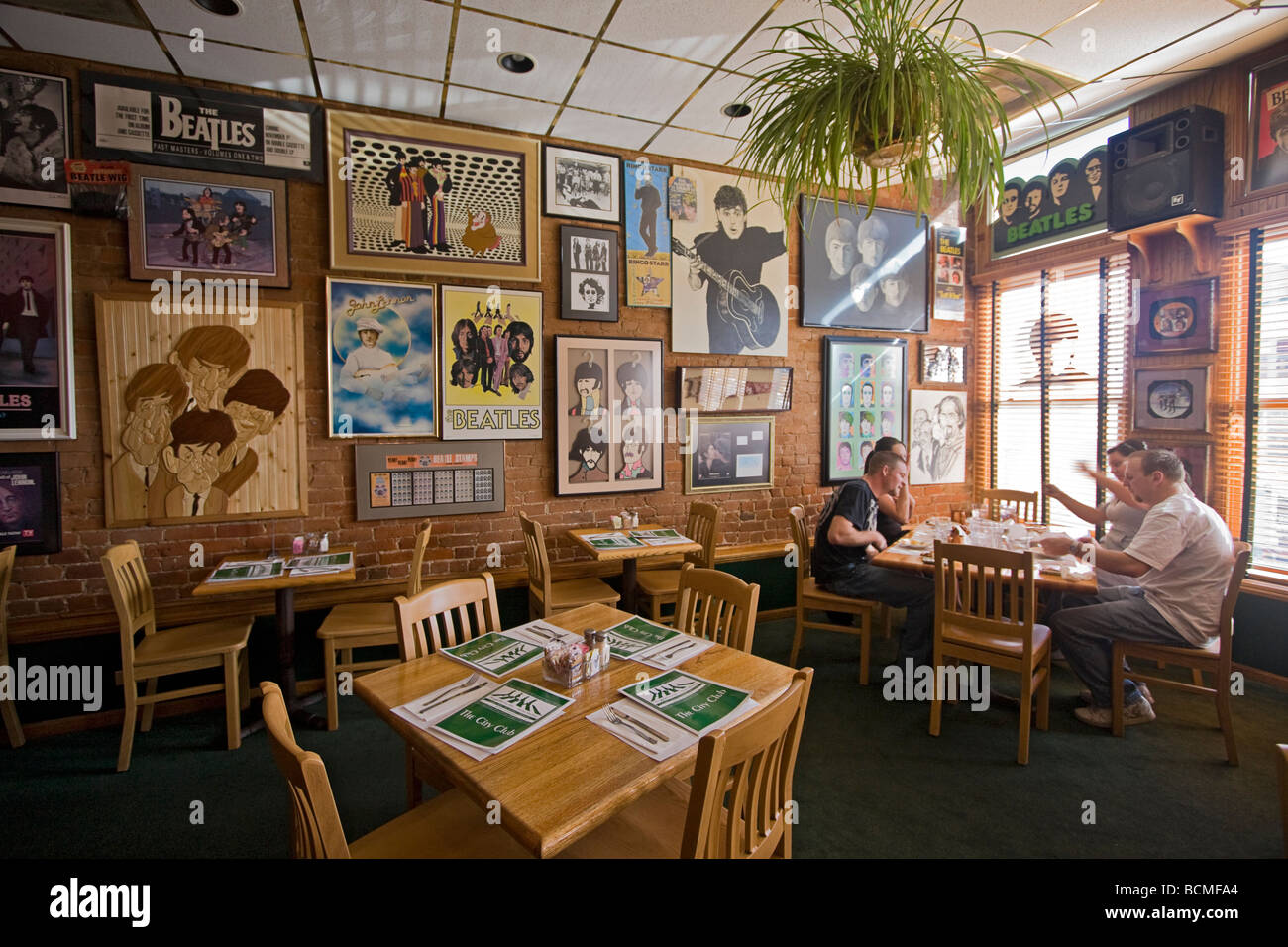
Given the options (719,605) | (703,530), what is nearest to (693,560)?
(703,530)

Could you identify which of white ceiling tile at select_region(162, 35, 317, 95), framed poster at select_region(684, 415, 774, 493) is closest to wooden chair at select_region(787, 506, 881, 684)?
framed poster at select_region(684, 415, 774, 493)

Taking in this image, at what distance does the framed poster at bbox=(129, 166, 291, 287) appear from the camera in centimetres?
351

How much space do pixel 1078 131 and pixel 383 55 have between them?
5006mm

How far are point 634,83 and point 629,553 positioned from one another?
2.83 meters

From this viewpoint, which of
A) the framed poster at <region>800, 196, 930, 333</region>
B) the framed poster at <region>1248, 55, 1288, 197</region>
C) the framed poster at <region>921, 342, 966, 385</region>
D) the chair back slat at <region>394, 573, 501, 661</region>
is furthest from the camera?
the framed poster at <region>921, 342, 966, 385</region>

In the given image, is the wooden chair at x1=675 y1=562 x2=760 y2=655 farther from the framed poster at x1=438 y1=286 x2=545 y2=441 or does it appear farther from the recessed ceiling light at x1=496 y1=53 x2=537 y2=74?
the recessed ceiling light at x1=496 y1=53 x2=537 y2=74

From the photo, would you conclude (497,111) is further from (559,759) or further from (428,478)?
(559,759)

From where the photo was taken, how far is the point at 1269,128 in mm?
3719

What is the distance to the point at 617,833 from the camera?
1.76 meters

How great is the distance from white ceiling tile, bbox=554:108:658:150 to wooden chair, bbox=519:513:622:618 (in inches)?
104

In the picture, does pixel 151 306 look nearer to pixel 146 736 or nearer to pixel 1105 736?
pixel 146 736

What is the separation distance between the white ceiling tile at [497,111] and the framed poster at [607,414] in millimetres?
1410

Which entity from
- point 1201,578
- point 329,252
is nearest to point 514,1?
point 329,252

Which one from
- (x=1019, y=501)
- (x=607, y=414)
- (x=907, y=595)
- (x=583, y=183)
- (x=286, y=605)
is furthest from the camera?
(x=1019, y=501)
